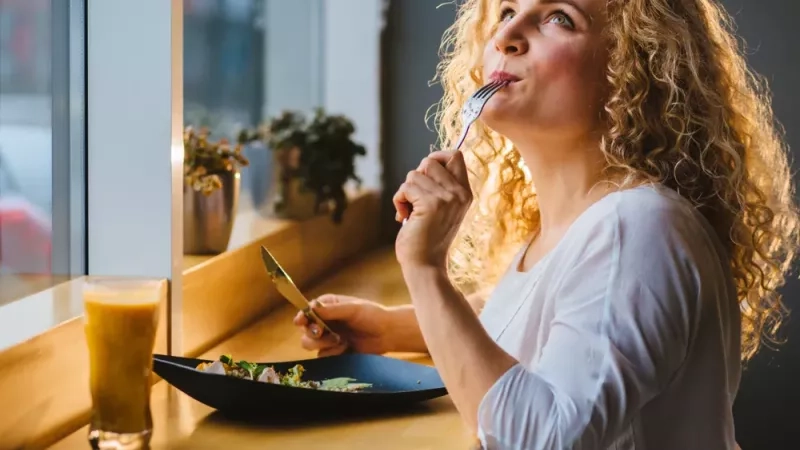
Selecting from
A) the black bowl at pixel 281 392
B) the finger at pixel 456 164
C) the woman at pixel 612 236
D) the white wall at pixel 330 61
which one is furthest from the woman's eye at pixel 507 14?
the white wall at pixel 330 61

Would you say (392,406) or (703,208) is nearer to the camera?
(703,208)

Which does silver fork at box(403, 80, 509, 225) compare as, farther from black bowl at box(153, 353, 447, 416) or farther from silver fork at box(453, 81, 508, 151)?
black bowl at box(153, 353, 447, 416)

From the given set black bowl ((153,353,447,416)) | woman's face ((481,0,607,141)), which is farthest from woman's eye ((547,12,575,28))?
black bowl ((153,353,447,416))

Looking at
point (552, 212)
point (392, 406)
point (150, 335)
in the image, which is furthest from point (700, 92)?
point (150, 335)

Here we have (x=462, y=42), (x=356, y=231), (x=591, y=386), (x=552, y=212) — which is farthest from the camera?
(x=356, y=231)

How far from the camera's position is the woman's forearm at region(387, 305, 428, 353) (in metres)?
1.81

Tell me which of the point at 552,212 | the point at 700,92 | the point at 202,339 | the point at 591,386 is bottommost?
the point at 202,339

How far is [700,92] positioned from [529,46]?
8.8 inches

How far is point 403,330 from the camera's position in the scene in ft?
5.97

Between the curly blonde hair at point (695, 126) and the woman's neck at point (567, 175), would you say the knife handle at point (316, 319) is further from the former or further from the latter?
the curly blonde hair at point (695, 126)

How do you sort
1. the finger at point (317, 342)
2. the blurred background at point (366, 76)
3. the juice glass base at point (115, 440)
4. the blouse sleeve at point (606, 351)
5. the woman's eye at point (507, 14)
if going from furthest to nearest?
the blurred background at point (366, 76) → the finger at point (317, 342) → the woman's eye at point (507, 14) → the juice glass base at point (115, 440) → the blouse sleeve at point (606, 351)

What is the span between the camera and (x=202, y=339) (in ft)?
6.18

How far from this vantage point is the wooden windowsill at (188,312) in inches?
49.9

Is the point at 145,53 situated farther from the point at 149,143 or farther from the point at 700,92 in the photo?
the point at 700,92
